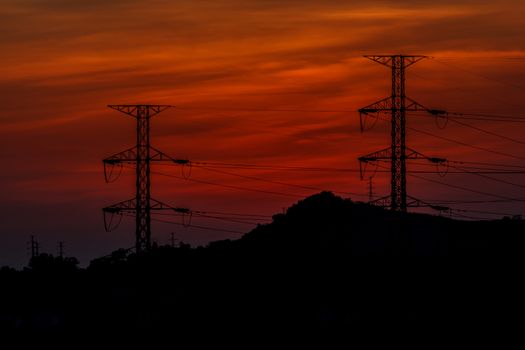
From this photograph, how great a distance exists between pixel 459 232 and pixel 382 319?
28.3 metres

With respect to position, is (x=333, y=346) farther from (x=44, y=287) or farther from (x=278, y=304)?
(x=44, y=287)

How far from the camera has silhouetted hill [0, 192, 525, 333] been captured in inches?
4505

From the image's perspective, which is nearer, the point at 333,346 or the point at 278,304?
the point at 333,346

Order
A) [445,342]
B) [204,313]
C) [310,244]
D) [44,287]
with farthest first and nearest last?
[310,244] → [44,287] → [204,313] → [445,342]

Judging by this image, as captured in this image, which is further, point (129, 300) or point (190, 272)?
point (190, 272)

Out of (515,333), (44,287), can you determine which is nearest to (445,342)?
(515,333)

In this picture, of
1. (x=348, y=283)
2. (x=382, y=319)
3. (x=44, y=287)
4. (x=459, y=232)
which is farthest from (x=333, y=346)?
(x=459, y=232)

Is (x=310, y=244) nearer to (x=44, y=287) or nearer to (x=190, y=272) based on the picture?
(x=190, y=272)

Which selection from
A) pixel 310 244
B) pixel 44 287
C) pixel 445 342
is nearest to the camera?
pixel 445 342

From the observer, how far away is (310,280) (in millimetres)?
123375

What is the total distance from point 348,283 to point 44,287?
69.7 ft

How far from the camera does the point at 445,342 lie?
10794cm

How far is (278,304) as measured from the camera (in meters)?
117

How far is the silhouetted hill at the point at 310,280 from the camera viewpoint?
114 metres
